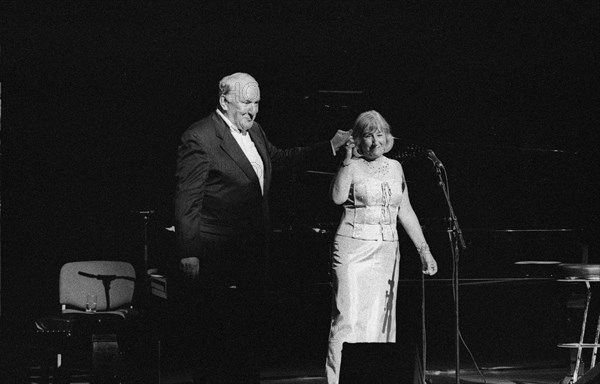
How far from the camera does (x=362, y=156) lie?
5062 mm

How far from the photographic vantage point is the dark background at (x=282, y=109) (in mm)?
6457

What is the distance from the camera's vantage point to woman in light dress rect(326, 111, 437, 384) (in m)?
4.98

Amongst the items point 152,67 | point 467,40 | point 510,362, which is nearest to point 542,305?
point 510,362

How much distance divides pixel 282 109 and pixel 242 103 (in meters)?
2.55

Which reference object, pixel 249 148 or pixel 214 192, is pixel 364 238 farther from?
pixel 214 192

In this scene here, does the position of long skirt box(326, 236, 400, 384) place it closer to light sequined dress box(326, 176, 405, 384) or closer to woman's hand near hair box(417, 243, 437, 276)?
light sequined dress box(326, 176, 405, 384)

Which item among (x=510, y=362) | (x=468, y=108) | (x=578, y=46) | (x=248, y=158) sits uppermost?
(x=578, y=46)

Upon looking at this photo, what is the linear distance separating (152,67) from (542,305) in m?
3.29

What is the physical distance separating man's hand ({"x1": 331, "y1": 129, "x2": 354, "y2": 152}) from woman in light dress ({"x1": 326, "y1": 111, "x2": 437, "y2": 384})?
1.7 inches

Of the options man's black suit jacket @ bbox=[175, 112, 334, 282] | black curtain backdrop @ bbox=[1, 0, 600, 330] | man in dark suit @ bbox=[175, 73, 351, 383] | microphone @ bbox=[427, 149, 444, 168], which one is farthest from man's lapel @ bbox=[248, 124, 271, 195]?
black curtain backdrop @ bbox=[1, 0, 600, 330]

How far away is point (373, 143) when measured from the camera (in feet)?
16.3

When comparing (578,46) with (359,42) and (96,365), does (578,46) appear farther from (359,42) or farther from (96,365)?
(96,365)

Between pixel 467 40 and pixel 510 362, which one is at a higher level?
pixel 467 40

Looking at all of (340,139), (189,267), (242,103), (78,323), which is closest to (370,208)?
(340,139)
